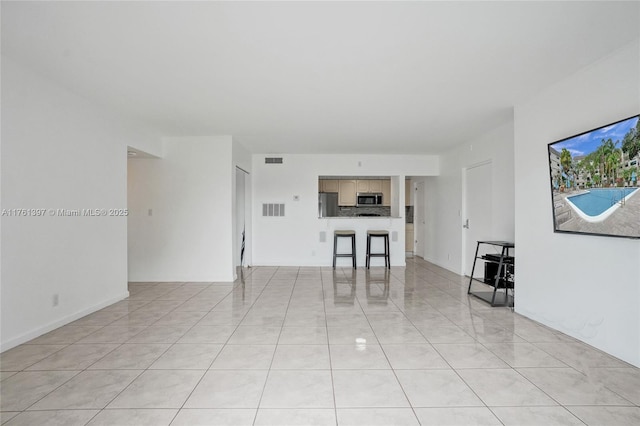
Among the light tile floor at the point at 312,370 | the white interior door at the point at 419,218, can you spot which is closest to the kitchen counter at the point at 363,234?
the white interior door at the point at 419,218

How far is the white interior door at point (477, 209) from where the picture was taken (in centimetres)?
540

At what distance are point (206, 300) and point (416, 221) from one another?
20.3 feet

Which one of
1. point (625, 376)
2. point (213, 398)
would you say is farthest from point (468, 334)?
point (213, 398)

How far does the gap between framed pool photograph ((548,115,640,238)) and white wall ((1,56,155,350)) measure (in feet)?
15.8

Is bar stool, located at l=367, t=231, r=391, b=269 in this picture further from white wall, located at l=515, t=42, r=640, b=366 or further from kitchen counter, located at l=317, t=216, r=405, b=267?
white wall, located at l=515, t=42, r=640, b=366

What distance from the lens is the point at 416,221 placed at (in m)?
8.98

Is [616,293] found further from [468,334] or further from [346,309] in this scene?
[346,309]

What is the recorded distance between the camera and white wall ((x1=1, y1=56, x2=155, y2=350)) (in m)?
2.85

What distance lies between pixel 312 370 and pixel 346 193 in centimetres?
667

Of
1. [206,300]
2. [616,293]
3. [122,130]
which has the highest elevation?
[122,130]

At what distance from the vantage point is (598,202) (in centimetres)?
267

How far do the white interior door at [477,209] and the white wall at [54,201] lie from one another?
214 inches

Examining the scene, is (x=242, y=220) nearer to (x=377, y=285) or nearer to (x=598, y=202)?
(x=377, y=285)

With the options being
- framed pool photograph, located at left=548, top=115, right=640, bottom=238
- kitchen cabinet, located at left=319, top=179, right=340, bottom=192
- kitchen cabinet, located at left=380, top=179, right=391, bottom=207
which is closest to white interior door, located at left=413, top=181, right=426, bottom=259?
kitchen cabinet, located at left=380, top=179, right=391, bottom=207
